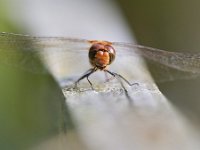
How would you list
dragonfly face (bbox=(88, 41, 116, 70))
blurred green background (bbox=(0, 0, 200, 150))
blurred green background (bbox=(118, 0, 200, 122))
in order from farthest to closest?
blurred green background (bbox=(118, 0, 200, 122)) < dragonfly face (bbox=(88, 41, 116, 70)) < blurred green background (bbox=(0, 0, 200, 150))

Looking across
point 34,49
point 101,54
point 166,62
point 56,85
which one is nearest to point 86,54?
point 101,54

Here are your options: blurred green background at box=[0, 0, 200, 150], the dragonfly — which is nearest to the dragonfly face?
the dragonfly

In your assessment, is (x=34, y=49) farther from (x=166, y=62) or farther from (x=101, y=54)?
(x=166, y=62)

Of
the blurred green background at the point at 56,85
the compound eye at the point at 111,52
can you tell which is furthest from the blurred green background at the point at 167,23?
the compound eye at the point at 111,52

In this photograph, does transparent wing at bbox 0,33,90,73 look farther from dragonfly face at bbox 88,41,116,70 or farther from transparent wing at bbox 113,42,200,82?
transparent wing at bbox 113,42,200,82

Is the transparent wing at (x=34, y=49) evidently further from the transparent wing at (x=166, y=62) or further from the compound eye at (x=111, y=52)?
the transparent wing at (x=166, y=62)

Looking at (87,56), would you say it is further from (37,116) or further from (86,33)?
(37,116)
